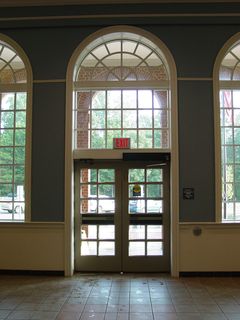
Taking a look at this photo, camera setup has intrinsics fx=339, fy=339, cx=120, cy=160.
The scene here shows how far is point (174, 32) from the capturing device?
5590 millimetres

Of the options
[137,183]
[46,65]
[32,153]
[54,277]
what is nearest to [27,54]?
[46,65]

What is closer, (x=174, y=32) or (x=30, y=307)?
(x=30, y=307)

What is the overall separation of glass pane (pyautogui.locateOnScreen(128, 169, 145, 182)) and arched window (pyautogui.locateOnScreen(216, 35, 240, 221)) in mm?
1290

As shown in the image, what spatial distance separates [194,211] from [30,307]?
278cm

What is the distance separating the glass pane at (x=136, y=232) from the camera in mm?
5602

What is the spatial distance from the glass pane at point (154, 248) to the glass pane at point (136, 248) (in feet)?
0.32

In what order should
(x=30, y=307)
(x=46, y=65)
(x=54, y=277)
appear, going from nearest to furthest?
1. (x=30, y=307)
2. (x=54, y=277)
3. (x=46, y=65)

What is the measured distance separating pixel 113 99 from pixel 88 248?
2543 mm

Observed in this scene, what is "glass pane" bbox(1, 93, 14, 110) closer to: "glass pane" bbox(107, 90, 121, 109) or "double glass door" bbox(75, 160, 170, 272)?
"double glass door" bbox(75, 160, 170, 272)

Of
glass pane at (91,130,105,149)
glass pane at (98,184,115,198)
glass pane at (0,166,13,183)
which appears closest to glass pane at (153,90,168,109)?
glass pane at (91,130,105,149)

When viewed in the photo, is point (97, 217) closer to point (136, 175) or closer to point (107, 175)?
point (107, 175)

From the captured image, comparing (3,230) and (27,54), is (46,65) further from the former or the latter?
(3,230)

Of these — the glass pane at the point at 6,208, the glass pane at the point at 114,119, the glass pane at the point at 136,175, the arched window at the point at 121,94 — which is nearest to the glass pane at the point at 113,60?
the arched window at the point at 121,94

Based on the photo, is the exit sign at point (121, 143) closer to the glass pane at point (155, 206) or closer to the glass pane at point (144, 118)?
the glass pane at point (144, 118)
